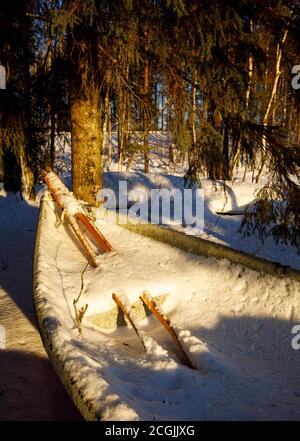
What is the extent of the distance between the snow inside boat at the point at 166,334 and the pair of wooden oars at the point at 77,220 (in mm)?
136

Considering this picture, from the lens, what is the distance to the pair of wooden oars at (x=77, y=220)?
3.99 metres

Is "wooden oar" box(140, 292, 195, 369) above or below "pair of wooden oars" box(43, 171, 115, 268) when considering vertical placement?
below

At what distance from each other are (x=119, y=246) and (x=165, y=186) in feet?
24.3

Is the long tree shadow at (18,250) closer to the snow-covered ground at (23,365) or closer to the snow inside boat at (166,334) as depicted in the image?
the snow-covered ground at (23,365)

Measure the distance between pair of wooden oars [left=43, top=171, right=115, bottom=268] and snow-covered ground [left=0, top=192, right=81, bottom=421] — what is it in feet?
3.07

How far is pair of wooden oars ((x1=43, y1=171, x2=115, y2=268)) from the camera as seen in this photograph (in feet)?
13.1

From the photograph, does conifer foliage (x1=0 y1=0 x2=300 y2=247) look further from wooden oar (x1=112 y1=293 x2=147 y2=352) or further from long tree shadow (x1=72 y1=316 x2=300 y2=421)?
long tree shadow (x1=72 y1=316 x2=300 y2=421)

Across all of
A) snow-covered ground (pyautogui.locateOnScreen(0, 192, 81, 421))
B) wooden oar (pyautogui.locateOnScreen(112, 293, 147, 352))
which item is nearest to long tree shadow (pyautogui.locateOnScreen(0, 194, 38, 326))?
snow-covered ground (pyautogui.locateOnScreen(0, 192, 81, 421))

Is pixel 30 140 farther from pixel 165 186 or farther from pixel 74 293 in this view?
pixel 165 186

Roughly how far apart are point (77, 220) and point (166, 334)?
2.17 m

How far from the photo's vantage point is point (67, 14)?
365 cm

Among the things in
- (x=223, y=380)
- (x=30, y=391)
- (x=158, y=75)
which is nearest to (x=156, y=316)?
(x=223, y=380)

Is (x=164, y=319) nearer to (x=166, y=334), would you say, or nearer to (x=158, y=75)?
(x=166, y=334)
